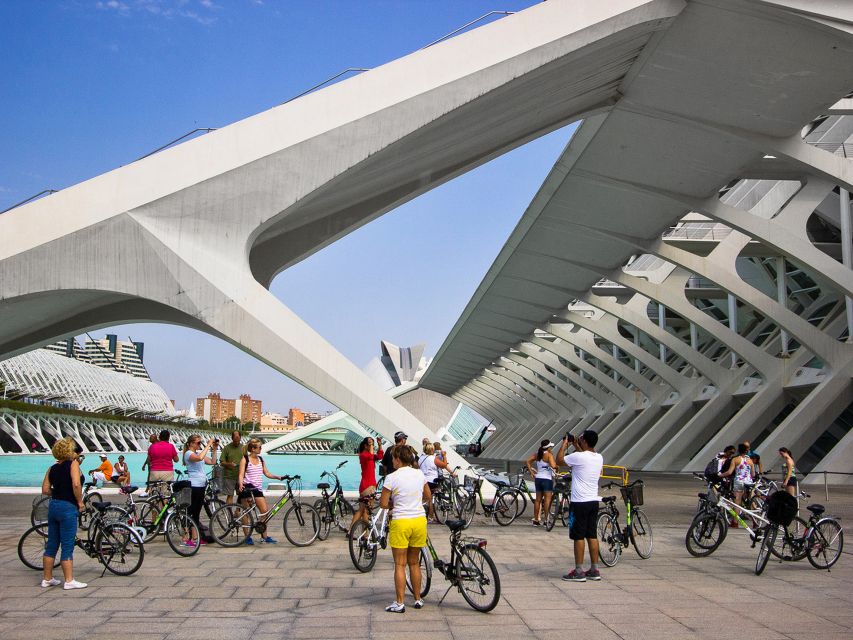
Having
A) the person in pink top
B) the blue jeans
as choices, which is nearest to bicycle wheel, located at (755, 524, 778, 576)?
the blue jeans

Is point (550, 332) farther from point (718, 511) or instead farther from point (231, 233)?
point (718, 511)

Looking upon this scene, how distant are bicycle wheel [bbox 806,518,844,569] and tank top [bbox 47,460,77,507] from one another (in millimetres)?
6480

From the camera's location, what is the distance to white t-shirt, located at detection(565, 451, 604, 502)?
23.3 ft

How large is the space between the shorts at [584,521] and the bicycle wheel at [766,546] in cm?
164

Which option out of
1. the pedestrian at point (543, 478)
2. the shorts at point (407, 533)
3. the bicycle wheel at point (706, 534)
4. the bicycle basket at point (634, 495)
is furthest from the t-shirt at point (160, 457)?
the bicycle wheel at point (706, 534)

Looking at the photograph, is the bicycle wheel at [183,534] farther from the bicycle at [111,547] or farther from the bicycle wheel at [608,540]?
the bicycle wheel at [608,540]

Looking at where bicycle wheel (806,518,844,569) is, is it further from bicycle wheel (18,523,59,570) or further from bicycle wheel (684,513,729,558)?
bicycle wheel (18,523,59,570)

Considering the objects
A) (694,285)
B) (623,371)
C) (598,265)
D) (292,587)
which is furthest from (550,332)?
(292,587)

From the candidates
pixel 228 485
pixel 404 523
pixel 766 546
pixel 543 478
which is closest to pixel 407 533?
pixel 404 523

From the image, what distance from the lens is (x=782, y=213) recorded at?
66.6ft

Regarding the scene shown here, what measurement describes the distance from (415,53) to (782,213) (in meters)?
11.9

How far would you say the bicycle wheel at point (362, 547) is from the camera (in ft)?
24.6

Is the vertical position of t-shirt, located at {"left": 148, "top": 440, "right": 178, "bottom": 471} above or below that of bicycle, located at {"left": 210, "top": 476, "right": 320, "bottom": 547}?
above

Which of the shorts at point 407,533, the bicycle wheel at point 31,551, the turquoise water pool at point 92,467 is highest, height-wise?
the shorts at point 407,533
